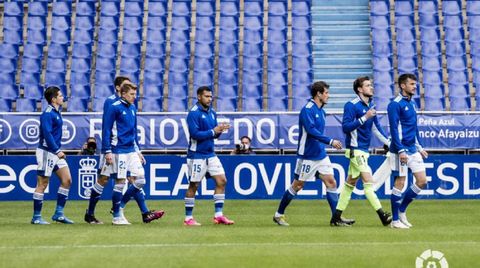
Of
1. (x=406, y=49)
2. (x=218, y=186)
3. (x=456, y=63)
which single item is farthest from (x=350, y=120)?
(x=406, y=49)

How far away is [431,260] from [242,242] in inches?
115

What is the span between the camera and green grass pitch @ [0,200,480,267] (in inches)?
463

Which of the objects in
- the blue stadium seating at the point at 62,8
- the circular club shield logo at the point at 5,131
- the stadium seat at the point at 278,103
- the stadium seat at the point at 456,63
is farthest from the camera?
the blue stadium seating at the point at 62,8

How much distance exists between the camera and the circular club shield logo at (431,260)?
11.4 m

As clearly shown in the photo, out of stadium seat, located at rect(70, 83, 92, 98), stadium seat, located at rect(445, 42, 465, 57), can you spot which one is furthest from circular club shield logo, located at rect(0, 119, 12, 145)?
stadium seat, located at rect(445, 42, 465, 57)

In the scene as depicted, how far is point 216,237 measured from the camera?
573 inches

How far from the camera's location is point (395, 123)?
16.3 metres

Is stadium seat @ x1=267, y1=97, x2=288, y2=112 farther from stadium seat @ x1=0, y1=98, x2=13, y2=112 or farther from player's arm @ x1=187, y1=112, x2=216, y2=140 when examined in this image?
player's arm @ x1=187, y1=112, x2=216, y2=140

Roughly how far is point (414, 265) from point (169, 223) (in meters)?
6.90

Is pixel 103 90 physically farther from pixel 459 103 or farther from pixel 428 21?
pixel 428 21

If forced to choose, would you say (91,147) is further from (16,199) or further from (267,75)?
(267,75)

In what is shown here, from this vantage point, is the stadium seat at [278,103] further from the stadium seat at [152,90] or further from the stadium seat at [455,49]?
the stadium seat at [455,49]

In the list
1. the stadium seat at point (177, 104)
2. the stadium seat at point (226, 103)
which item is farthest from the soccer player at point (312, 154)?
the stadium seat at point (177, 104)

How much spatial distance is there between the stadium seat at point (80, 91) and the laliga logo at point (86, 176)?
17.9ft
